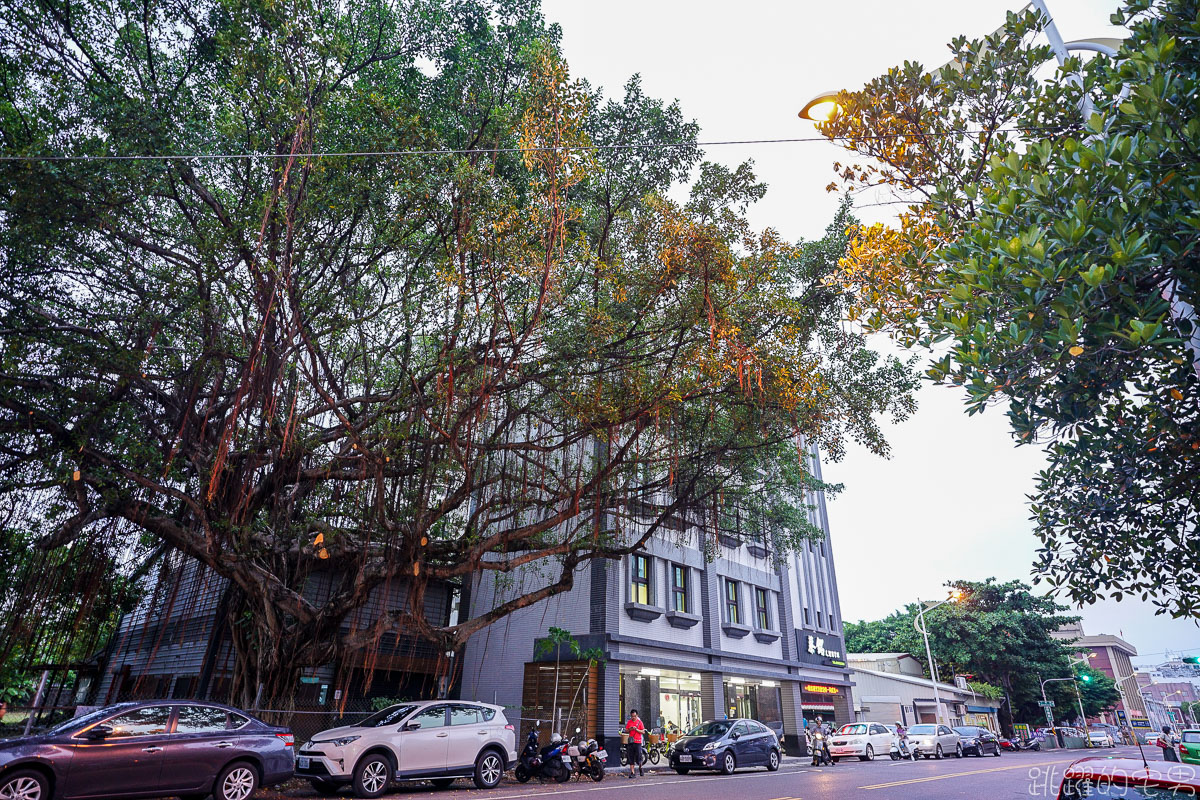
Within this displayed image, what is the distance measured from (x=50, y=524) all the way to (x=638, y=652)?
1467cm

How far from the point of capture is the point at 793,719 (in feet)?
83.9

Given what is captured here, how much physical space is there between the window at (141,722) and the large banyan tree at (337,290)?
2.93 m

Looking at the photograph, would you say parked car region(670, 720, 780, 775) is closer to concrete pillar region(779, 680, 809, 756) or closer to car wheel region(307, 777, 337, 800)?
concrete pillar region(779, 680, 809, 756)

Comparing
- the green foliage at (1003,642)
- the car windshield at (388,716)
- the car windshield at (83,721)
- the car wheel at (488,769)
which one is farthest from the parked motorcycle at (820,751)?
the green foliage at (1003,642)

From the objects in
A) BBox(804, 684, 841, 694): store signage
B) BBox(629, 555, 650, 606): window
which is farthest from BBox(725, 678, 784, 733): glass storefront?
BBox(629, 555, 650, 606): window

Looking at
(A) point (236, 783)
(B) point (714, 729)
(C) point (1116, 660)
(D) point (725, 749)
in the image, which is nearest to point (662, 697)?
(B) point (714, 729)

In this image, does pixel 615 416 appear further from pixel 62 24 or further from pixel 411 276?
pixel 62 24

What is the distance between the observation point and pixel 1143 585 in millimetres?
6090

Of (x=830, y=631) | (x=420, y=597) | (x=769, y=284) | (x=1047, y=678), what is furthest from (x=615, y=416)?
(x=1047, y=678)

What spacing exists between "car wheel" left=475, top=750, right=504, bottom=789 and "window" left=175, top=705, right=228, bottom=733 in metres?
4.39

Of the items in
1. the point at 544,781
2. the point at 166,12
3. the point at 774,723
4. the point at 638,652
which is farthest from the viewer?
the point at 774,723

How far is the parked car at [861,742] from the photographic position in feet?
74.0

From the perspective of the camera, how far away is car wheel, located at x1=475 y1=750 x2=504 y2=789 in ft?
37.0

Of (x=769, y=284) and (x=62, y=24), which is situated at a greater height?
(x=62, y=24)
